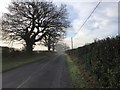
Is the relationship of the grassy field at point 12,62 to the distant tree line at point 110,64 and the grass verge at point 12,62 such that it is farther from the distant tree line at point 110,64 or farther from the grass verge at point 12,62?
the distant tree line at point 110,64

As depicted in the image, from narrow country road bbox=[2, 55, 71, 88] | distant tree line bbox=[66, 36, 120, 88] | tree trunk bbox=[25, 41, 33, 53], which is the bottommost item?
narrow country road bbox=[2, 55, 71, 88]

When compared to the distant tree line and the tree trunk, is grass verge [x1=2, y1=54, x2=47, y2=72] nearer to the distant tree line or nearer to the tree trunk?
the tree trunk

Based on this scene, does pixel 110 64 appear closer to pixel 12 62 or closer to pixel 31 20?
pixel 12 62

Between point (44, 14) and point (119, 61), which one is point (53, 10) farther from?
point (119, 61)

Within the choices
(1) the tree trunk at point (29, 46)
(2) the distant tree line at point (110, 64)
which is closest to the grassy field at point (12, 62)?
(1) the tree trunk at point (29, 46)

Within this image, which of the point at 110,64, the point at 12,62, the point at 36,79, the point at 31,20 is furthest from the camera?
the point at 31,20

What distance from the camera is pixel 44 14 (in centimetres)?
5281

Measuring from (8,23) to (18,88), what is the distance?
124 feet

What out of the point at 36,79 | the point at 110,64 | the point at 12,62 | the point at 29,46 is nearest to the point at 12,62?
the point at 12,62

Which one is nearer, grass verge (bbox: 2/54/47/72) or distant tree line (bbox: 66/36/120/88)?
distant tree line (bbox: 66/36/120/88)

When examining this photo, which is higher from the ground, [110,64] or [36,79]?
[110,64]

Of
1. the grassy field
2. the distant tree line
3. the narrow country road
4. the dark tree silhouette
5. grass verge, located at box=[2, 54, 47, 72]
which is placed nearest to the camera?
the distant tree line

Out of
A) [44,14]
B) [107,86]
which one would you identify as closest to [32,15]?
[44,14]

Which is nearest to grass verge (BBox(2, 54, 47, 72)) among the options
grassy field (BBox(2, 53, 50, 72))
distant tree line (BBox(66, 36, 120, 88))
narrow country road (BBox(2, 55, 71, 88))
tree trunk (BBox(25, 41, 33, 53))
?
grassy field (BBox(2, 53, 50, 72))
